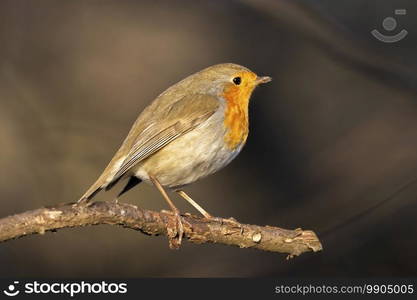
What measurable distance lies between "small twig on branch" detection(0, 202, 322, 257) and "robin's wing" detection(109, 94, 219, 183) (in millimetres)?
411

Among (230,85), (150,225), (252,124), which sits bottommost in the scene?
(150,225)

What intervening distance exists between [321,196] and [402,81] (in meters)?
1.06

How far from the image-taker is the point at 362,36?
509 cm

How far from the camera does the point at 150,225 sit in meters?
3.14

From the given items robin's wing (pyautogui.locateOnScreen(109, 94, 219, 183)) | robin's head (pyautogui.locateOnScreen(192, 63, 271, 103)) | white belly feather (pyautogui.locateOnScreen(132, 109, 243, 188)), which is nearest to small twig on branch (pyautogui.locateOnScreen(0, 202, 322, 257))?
white belly feather (pyautogui.locateOnScreen(132, 109, 243, 188))

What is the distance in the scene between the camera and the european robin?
3.73 metres

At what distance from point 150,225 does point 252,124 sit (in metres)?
2.63

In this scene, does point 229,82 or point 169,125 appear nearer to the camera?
point 169,125

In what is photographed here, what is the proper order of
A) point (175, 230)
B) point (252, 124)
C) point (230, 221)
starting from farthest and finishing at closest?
point (252, 124), point (230, 221), point (175, 230)

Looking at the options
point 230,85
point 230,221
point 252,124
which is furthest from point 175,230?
point 252,124

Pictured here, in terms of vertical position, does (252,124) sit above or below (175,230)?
above

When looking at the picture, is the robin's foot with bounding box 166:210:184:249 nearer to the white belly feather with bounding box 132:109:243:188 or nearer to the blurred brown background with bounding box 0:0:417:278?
the white belly feather with bounding box 132:109:243:188

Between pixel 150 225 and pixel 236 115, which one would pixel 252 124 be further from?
pixel 150 225

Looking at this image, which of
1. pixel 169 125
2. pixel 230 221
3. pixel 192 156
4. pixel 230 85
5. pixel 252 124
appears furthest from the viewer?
pixel 252 124
